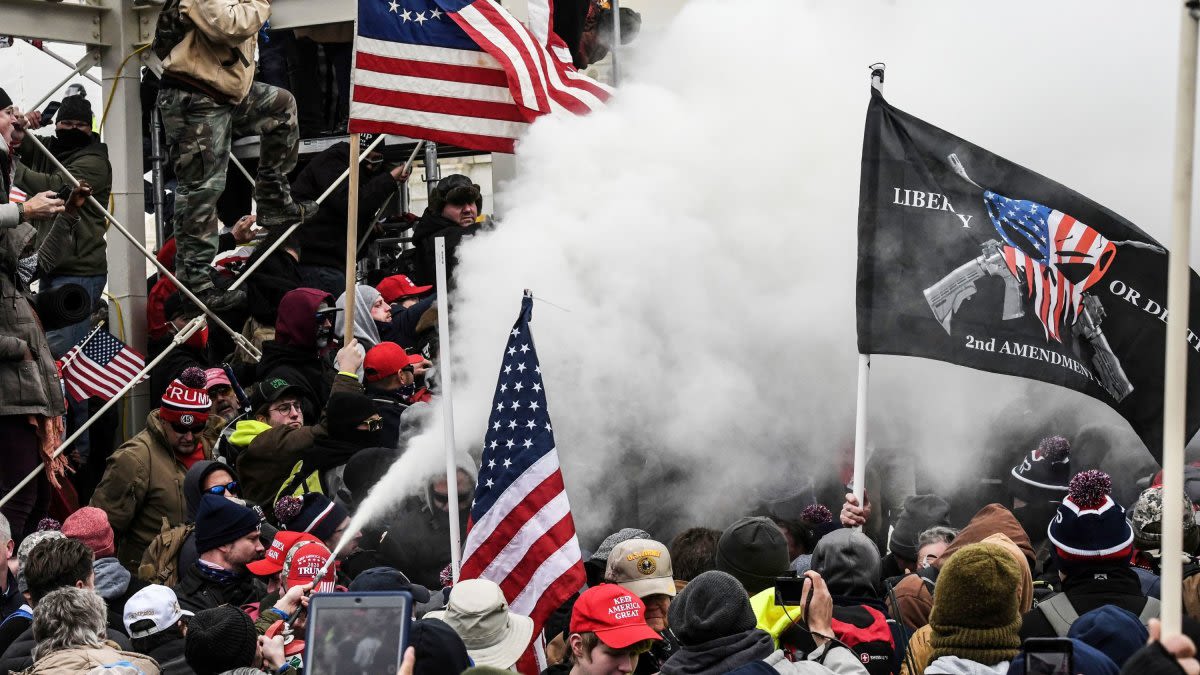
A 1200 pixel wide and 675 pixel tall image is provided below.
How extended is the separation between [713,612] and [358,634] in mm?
1287

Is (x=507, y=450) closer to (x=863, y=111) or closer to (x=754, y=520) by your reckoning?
(x=754, y=520)

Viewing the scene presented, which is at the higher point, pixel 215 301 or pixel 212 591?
pixel 215 301

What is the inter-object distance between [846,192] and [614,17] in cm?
306

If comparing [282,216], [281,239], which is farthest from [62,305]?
[282,216]

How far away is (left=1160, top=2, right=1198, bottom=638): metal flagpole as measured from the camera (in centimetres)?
426

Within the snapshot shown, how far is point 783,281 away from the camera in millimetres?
10164

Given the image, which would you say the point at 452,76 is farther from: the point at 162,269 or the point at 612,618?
the point at 612,618

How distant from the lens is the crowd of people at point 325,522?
5.86 m

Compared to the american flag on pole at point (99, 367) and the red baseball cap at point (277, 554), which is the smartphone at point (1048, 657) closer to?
the red baseball cap at point (277, 554)

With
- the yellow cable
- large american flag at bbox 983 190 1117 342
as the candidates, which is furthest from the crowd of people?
large american flag at bbox 983 190 1117 342

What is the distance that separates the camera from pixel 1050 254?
7.71 meters

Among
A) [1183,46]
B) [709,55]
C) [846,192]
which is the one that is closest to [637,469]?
[846,192]

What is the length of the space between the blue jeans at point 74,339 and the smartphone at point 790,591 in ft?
21.2

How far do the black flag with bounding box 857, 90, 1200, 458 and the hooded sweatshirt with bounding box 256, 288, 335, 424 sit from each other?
444cm
